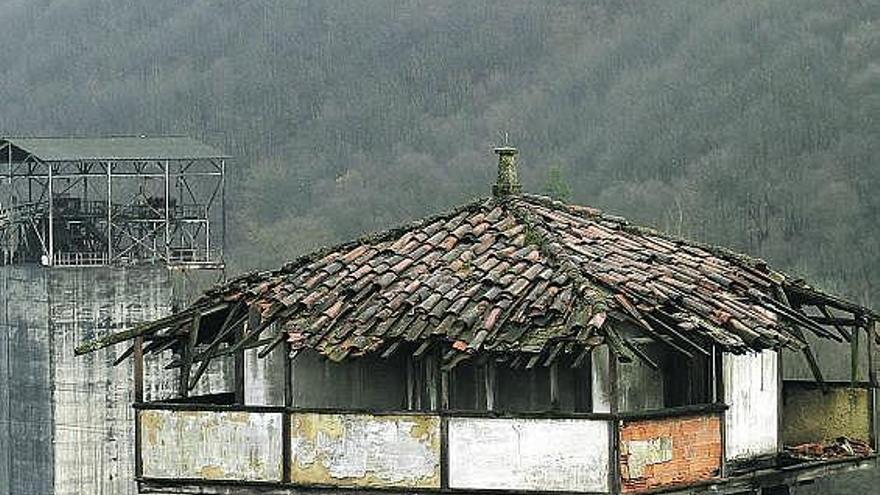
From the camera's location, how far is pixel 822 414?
75.7 feet

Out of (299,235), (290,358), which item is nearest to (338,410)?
(290,358)

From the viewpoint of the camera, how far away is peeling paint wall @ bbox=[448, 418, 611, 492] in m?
19.1

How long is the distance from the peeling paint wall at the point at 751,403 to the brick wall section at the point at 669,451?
2.40 feet

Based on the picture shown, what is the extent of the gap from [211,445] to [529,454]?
10.8 feet

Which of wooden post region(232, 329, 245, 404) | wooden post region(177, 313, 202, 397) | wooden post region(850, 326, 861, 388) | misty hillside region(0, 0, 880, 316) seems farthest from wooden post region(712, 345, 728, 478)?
misty hillside region(0, 0, 880, 316)

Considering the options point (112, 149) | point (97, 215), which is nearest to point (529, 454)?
point (97, 215)

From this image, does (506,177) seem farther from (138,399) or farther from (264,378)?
(138,399)

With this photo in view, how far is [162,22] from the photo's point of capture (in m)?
167

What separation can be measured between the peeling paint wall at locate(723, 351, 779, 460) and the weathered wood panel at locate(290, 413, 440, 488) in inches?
117

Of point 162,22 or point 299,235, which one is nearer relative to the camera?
point 299,235

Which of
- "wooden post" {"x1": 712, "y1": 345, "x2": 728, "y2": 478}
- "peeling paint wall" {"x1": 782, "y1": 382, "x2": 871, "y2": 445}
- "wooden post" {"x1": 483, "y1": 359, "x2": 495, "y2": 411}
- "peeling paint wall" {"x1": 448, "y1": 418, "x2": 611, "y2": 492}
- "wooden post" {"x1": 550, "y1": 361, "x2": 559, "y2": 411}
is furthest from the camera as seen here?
"peeling paint wall" {"x1": 782, "y1": 382, "x2": 871, "y2": 445}

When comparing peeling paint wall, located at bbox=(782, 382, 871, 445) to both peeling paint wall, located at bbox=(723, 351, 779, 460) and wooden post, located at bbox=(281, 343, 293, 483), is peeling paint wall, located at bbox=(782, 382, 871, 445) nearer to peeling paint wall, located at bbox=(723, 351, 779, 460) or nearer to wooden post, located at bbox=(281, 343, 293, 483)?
peeling paint wall, located at bbox=(723, 351, 779, 460)

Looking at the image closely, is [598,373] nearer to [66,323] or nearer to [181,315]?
[181,315]

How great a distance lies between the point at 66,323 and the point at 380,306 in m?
49.8
